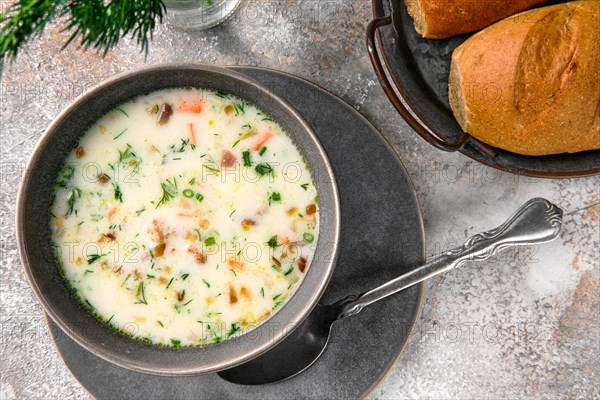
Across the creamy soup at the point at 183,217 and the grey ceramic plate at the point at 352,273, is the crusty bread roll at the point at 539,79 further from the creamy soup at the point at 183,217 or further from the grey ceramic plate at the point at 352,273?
the creamy soup at the point at 183,217

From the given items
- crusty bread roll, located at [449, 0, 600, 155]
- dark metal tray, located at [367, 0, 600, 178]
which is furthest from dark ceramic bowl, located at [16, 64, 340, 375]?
crusty bread roll, located at [449, 0, 600, 155]

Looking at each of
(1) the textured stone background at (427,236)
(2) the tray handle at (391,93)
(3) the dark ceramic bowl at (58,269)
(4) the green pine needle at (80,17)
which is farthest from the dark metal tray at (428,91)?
(4) the green pine needle at (80,17)

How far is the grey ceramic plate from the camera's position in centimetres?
190

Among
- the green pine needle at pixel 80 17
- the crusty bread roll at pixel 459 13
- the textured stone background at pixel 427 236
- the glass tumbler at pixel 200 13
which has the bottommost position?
the textured stone background at pixel 427 236

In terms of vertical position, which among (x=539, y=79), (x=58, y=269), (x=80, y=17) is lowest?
(x=58, y=269)

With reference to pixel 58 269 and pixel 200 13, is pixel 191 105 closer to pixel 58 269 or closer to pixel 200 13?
pixel 200 13

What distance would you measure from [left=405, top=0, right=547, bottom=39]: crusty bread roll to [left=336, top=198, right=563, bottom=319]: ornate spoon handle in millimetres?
558

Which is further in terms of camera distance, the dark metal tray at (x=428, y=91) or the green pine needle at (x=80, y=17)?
the dark metal tray at (x=428, y=91)

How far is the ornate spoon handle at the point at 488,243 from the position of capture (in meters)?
1.86

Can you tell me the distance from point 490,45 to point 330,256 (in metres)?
0.75

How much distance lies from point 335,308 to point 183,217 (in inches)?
21.4

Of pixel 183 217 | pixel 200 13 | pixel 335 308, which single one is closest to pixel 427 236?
pixel 335 308

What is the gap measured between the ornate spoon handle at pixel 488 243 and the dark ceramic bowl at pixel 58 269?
26cm

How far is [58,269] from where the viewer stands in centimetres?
169
